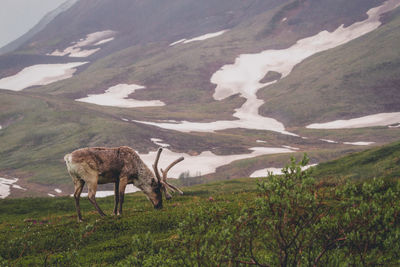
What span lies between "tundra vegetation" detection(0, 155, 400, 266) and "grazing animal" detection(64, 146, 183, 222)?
174 centimetres

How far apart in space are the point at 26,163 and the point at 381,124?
11762 cm

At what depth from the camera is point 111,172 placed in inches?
703

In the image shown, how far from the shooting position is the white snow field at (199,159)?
88875mm

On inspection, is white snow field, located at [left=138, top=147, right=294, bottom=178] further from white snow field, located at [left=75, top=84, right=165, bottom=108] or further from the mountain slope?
white snow field, located at [left=75, top=84, right=165, bottom=108]

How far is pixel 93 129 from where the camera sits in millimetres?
116938

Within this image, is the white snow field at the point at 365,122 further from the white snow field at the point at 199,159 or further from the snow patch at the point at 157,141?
the snow patch at the point at 157,141

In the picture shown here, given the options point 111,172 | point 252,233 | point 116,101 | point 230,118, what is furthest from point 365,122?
point 252,233

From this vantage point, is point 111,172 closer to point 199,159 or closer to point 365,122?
point 199,159

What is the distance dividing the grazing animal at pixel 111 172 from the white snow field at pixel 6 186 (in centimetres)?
5582

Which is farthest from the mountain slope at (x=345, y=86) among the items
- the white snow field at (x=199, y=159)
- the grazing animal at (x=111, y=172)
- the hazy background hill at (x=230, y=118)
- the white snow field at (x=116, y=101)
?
the grazing animal at (x=111, y=172)

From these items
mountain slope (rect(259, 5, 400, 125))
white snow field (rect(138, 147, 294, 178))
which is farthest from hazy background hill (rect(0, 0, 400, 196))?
white snow field (rect(138, 147, 294, 178))

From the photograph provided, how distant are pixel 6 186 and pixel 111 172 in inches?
2675

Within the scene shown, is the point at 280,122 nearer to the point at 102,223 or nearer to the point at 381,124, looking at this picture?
the point at 381,124

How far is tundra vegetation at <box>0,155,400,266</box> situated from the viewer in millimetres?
6242
